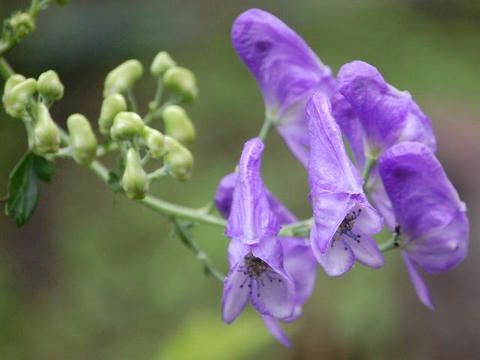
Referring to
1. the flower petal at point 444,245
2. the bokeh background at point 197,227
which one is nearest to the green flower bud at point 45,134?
the flower petal at point 444,245

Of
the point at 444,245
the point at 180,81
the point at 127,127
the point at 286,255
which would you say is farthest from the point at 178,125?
the point at 444,245

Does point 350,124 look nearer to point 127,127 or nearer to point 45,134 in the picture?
point 127,127

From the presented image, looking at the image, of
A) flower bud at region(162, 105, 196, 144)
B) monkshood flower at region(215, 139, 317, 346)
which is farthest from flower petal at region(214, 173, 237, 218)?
flower bud at region(162, 105, 196, 144)

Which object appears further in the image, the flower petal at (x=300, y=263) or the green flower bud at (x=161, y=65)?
the green flower bud at (x=161, y=65)

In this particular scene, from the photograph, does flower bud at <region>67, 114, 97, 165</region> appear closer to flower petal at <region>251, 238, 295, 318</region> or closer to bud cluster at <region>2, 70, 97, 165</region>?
bud cluster at <region>2, 70, 97, 165</region>

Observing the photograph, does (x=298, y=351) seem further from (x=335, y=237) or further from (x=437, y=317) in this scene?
(x=335, y=237)

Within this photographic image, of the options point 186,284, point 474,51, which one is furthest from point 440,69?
point 186,284

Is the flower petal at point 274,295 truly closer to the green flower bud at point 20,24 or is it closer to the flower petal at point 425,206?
the flower petal at point 425,206

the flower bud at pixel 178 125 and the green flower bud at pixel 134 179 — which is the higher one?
the green flower bud at pixel 134 179
